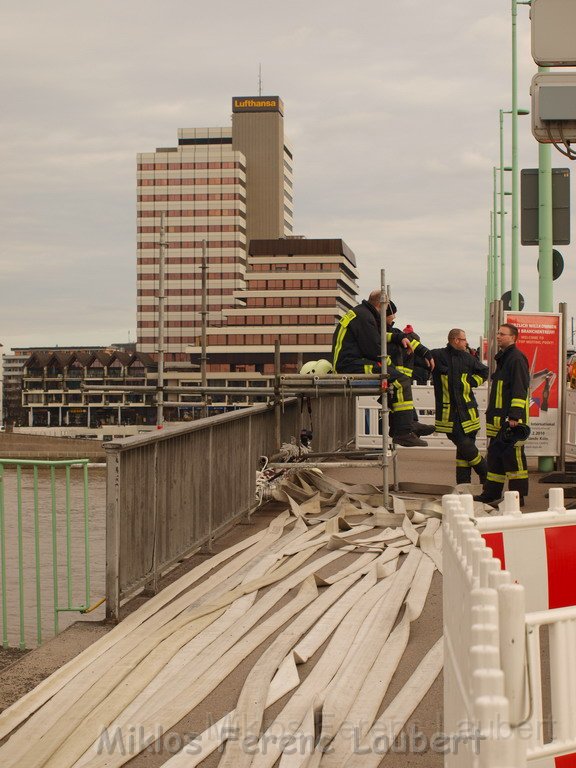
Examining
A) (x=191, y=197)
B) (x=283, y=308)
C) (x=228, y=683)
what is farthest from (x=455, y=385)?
(x=191, y=197)

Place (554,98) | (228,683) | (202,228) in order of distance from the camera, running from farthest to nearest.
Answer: (202,228) < (554,98) < (228,683)

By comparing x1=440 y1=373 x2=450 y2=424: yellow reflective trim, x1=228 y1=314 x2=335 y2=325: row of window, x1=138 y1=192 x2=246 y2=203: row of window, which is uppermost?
x1=138 y1=192 x2=246 y2=203: row of window

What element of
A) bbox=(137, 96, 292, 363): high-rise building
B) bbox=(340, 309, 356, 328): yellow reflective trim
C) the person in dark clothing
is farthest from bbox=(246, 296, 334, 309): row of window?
bbox=(340, 309, 356, 328): yellow reflective trim

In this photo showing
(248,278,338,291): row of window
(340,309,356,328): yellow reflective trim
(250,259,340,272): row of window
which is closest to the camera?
(340,309,356,328): yellow reflective trim

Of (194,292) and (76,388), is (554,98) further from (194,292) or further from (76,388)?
(76,388)

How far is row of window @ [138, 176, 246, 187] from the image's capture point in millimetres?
169625

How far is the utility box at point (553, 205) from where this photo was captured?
1811 centimetres

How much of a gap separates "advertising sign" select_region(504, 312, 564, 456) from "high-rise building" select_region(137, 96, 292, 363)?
150m

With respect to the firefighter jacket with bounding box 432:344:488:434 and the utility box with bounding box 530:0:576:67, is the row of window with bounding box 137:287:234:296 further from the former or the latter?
the utility box with bounding box 530:0:576:67

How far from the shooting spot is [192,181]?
561 ft

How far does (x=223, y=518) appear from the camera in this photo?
11.0m

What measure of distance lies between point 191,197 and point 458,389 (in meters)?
160

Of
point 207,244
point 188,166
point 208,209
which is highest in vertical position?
point 188,166

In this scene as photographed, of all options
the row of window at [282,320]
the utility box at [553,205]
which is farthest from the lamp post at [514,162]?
the row of window at [282,320]
